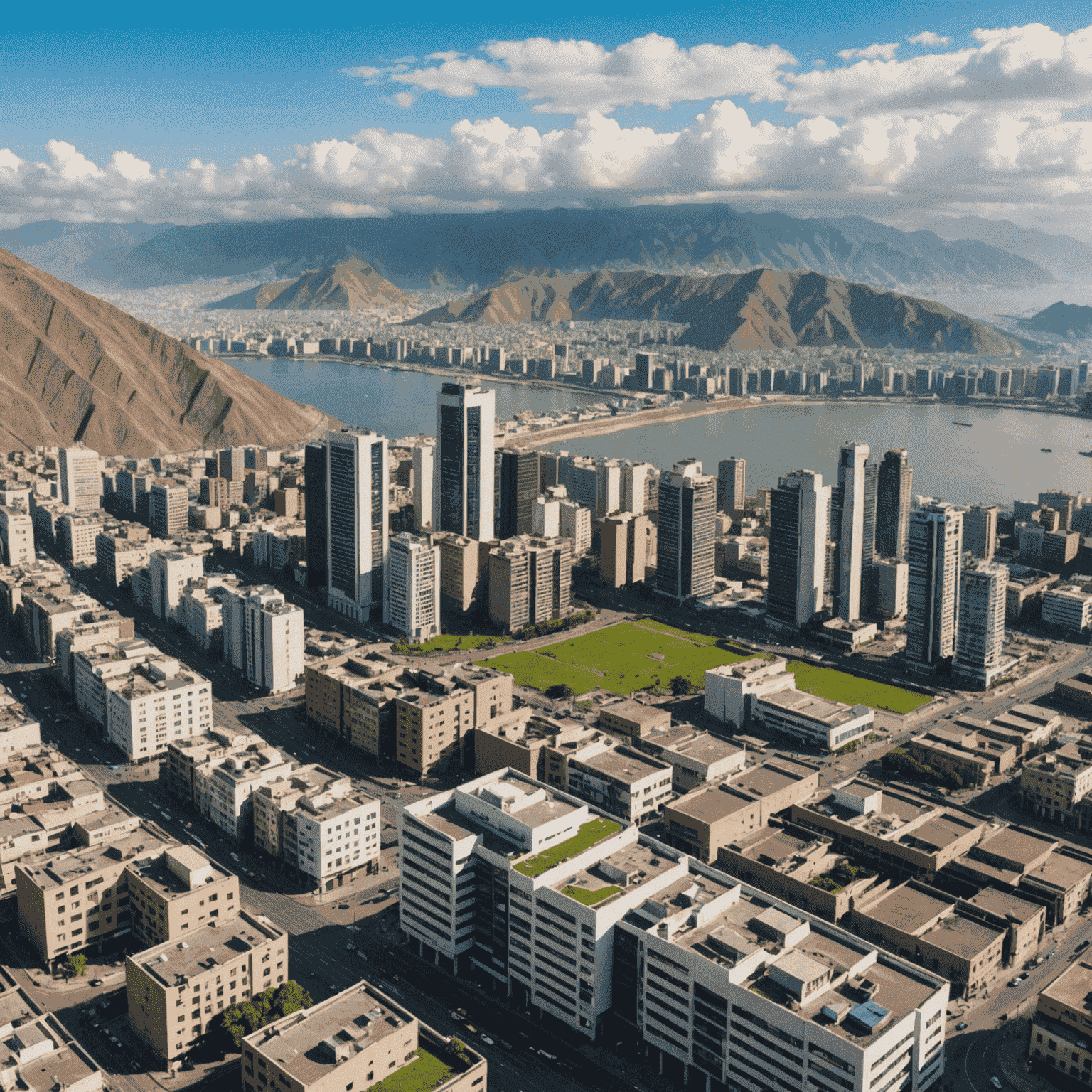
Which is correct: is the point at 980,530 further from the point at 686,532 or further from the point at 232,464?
the point at 232,464

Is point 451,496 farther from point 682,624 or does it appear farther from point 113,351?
point 113,351

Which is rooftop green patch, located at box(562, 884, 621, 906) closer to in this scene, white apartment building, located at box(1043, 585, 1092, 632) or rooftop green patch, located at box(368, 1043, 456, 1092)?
rooftop green patch, located at box(368, 1043, 456, 1092)

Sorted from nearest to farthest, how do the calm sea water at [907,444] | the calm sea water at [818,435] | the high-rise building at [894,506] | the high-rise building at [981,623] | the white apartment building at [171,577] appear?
the high-rise building at [981,623], the white apartment building at [171,577], the high-rise building at [894,506], the calm sea water at [907,444], the calm sea water at [818,435]

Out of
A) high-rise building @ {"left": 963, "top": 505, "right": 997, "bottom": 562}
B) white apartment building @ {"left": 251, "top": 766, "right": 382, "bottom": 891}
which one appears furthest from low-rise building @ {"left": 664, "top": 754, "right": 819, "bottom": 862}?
high-rise building @ {"left": 963, "top": 505, "right": 997, "bottom": 562}

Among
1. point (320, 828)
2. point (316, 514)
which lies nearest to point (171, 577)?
point (316, 514)

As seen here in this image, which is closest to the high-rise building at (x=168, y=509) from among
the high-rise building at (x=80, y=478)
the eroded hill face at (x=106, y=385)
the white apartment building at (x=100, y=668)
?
the high-rise building at (x=80, y=478)

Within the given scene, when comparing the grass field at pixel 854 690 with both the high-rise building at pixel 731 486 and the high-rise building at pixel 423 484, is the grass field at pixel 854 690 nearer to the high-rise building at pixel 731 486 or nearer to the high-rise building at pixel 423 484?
the high-rise building at pixel 423 484
